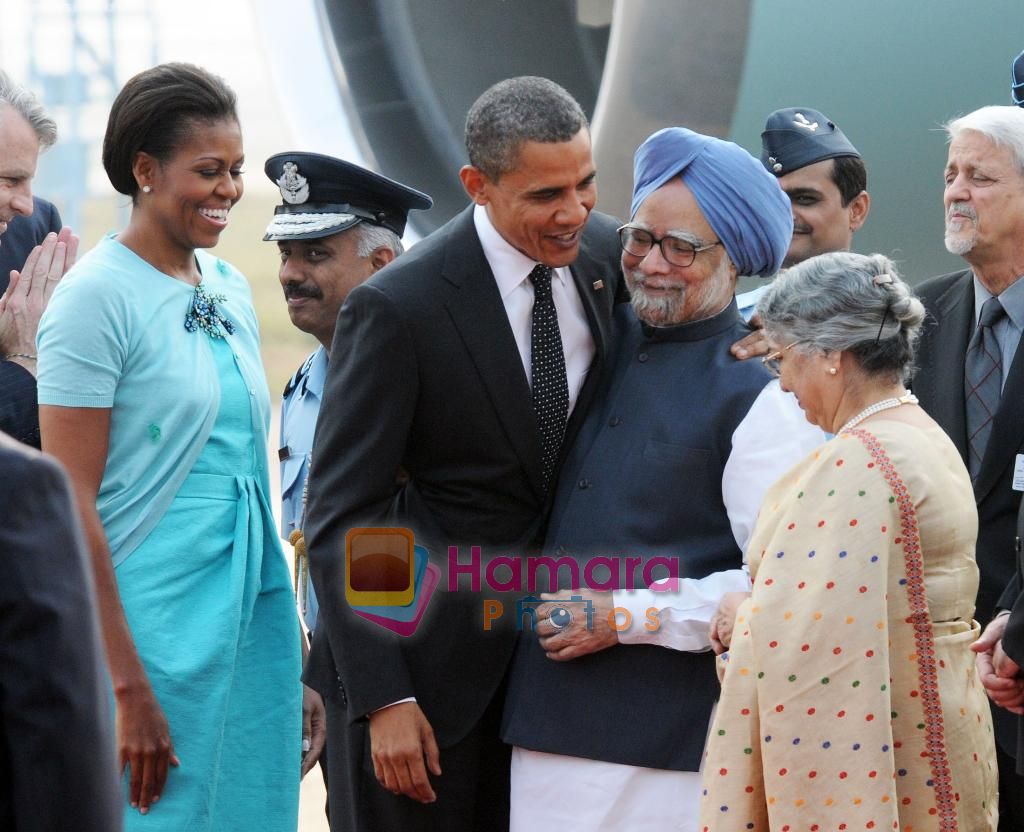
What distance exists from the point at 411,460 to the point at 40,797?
4.30 ft

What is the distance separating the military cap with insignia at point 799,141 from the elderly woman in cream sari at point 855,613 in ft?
3.57

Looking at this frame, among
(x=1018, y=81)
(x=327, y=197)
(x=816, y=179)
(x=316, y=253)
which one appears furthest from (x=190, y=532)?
(x=1018, y=81)

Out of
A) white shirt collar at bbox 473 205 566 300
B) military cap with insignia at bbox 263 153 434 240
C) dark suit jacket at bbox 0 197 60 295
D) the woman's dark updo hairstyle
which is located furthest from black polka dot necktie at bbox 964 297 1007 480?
dark suit jacket at bbox 0 197 60 295

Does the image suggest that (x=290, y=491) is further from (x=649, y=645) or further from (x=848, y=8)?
(x=848, y=8)

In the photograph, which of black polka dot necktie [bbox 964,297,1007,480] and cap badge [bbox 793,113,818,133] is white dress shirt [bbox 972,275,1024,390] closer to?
black polka dot necktie [bbox 964,297,1007,480]

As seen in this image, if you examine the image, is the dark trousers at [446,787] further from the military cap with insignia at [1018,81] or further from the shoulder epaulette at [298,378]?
the military cap with insignia at [1018,81]

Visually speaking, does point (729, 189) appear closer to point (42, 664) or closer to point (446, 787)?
point (446, 787)

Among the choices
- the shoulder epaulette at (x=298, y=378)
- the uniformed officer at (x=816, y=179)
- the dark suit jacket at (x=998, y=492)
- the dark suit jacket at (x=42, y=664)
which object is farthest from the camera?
the uniformed officer at (x=816, y=179)

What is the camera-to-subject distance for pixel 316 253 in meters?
2.96

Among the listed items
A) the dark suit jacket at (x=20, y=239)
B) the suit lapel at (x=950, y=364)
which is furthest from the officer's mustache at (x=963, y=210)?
the dark suit jacket at (x=20, y=239)

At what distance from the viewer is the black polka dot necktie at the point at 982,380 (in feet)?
8.83

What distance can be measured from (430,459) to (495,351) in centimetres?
20

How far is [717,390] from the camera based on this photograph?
229 centimetres

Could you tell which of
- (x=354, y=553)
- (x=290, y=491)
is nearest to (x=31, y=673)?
(x=354, y=553)
